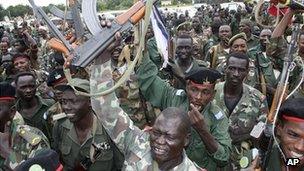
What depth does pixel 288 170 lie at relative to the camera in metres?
3.10

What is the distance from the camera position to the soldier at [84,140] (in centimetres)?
377

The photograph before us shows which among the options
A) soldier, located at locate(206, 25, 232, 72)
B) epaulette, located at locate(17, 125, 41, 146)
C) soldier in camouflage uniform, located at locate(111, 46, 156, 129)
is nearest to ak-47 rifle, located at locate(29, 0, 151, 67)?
epaulette, located at locate(17, 125, 41, 146)

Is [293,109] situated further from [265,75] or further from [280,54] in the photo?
[265,75]

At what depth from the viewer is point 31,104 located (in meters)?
5.24

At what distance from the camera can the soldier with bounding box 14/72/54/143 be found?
198 inches

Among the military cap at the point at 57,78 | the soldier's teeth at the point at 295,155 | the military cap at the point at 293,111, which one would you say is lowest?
the military cap at the point at 57,78

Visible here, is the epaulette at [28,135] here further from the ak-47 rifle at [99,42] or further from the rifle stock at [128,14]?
the rifle stock at [128,14]

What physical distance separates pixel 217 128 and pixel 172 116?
1077 mm

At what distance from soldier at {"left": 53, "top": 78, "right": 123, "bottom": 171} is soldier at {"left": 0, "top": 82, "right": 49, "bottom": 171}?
0.27m

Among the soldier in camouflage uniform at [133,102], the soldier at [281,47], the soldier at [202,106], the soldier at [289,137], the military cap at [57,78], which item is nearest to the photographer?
the soldier at [289,137]

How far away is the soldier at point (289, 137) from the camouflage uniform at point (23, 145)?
1.72 metres

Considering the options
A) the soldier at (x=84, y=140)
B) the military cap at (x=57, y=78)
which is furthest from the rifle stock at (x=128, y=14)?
the military cap at (x=57, y=78)

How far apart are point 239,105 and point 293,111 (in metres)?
1.83

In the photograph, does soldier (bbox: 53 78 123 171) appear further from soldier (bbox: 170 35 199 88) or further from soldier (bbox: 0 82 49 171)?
soldier (bbox: 170 35 199 88)
